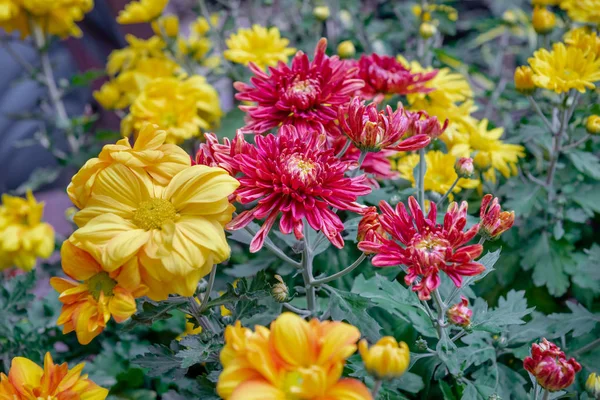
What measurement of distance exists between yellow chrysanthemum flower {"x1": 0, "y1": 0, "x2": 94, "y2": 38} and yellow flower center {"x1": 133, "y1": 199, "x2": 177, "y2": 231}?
1017 millimetres

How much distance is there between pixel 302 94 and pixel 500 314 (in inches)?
15.5

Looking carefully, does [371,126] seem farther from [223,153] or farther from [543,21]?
[543,21]

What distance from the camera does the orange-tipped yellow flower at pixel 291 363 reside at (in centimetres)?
43

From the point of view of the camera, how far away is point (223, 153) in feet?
2.13

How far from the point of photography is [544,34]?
3.88 ft

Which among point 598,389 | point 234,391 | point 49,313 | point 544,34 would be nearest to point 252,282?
point 234,391

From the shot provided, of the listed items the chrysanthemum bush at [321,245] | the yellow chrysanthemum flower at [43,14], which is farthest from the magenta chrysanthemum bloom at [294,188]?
the yellow chrysanthemum flower at [43,14]

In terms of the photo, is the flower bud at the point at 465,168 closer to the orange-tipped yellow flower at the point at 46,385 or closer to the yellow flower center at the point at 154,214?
the yellow flower center at the point at 154,214

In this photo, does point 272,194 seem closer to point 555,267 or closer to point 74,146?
point 555,267

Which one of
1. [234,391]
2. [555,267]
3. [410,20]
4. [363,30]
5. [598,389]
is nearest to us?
[234,391]

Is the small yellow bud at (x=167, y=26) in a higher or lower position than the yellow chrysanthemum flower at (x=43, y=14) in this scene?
lower

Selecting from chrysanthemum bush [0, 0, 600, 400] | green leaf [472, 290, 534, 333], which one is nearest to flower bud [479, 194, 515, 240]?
chrysanthemum bush [0, 0, 600, 400]

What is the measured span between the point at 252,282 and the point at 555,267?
646 millimetres

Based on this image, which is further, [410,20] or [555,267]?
[410,20]
